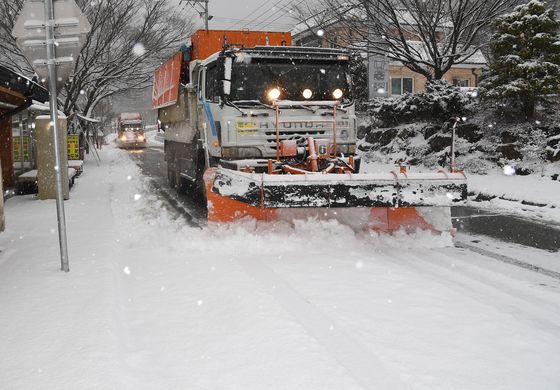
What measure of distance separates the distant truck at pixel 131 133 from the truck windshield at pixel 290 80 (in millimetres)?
39139

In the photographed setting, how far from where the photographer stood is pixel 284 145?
27.1ft

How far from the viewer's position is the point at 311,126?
8.51 m

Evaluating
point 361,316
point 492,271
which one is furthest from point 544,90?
point 361,316

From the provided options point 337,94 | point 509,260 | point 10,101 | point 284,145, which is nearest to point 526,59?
point 337,94

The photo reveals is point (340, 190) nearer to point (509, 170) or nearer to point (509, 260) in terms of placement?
point (509, 260)

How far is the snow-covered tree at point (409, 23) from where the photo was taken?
53.1 feet

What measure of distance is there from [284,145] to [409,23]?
11.5 metres

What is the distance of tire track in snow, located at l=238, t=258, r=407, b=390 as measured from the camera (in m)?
3.36

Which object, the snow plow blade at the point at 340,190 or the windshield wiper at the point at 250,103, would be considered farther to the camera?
the windshield wiper at the point at 250,103

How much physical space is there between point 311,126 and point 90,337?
5.39 m

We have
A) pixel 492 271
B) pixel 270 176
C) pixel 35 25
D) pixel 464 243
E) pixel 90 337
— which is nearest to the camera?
pixel 90 337

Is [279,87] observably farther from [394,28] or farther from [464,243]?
[394,28]

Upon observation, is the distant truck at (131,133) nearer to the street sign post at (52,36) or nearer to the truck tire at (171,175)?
the truck tire at (171,175)

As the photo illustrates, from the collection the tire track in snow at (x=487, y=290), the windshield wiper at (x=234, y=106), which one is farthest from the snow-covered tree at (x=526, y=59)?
the tire track in snow at (x=487, y=290)
